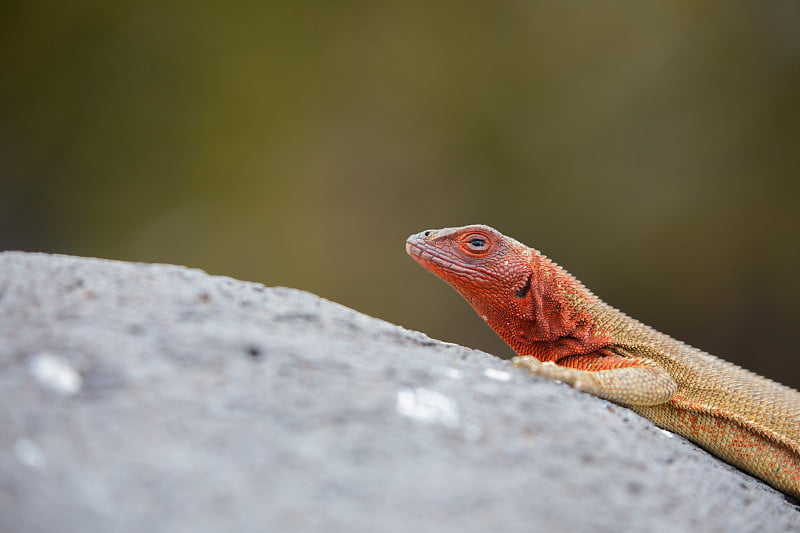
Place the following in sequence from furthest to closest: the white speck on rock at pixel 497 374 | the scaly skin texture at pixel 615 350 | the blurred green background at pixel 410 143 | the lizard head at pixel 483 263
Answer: the blurred green background at pixel 410 143, the lizard head at pixel 483 263, the scaly skin texture at pixel 615 350, the white speck on rock at pixel 497 374

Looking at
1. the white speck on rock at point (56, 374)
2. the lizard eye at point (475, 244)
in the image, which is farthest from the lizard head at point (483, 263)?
the white speck on rock at point (56, 374)

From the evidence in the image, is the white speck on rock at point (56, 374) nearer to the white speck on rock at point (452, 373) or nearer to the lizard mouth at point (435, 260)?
the white speck on rock at point (452, 373)

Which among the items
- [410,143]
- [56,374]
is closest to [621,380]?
[56,374]

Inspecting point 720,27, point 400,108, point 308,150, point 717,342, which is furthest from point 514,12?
point 717,342

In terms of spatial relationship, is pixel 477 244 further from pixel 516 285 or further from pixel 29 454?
pixel 29 454

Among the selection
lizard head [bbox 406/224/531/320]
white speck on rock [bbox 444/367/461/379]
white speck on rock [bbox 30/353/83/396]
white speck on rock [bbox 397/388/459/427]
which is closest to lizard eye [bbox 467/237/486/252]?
lizard head [bbox 406/224/531/320]
